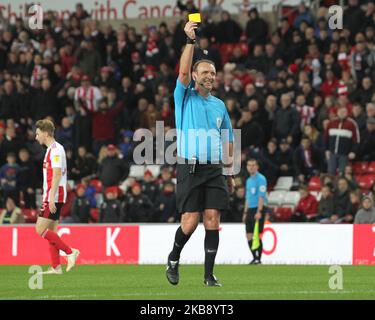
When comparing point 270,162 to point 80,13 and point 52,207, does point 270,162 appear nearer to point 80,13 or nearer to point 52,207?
point 80,13

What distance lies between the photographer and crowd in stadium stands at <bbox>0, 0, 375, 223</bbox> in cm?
2411

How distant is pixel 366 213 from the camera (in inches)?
865

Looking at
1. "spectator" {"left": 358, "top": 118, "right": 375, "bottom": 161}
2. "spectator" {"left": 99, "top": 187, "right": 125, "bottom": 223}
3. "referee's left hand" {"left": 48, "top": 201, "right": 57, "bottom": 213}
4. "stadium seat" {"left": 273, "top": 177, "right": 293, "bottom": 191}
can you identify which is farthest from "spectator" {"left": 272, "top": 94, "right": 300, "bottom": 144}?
"referee's left hand" {"left": 48, "top": 201, "right": 57, "bottom": 213}

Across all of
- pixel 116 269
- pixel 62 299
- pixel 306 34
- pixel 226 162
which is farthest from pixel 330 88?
pixel 62 299

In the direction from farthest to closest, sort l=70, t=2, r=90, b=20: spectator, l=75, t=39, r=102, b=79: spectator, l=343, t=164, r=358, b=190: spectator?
l=70, t=2, r=90, b=20: spectator, l=75, t=39, r=102, b=79: spectator, l=343, t=164, r=358, b=190: spectator

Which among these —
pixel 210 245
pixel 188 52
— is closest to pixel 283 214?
pixel 210 245

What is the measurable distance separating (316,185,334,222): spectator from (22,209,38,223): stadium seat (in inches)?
247

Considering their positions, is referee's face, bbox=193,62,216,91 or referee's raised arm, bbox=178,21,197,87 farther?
referee's face, bbox=193,62,216,91

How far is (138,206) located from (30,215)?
2.54 metres

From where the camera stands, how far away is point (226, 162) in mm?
12445

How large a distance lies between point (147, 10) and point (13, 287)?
17.5m

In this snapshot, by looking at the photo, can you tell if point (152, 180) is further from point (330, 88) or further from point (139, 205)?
point (330, 88)

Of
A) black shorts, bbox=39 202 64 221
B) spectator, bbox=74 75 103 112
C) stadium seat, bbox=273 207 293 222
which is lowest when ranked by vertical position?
stadium seat, bbox=273 207 293 222

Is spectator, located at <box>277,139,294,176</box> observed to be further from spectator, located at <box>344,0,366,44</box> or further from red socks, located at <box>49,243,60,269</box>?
red socks, located at <box>49,243,60,269</box>
